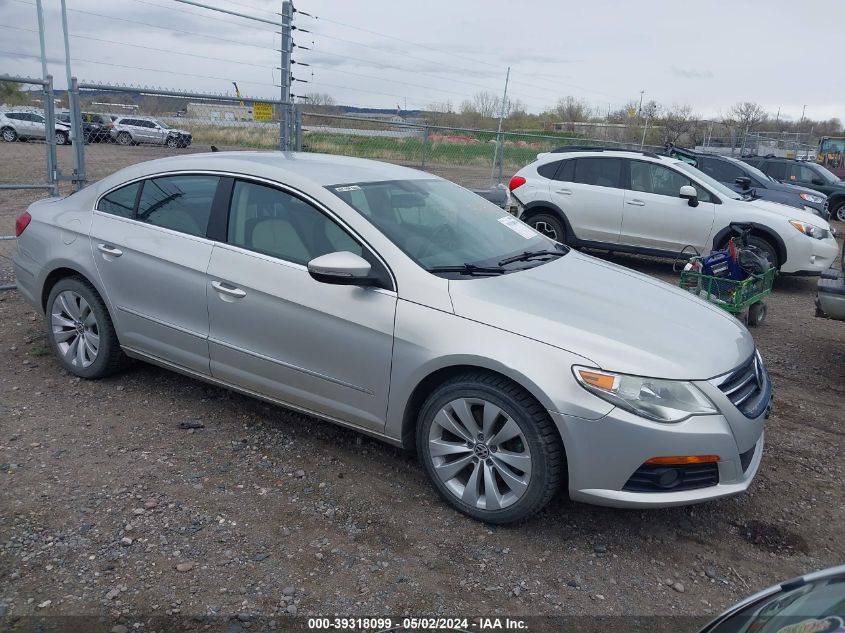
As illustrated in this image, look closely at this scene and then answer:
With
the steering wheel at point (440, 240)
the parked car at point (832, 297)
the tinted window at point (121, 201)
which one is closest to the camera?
the steering wheel at point (440, 240)

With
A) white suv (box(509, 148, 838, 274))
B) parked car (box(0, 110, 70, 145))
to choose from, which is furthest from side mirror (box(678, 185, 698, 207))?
parked car (box(0, 110, 70, 145))

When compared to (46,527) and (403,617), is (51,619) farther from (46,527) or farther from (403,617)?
(403,617)

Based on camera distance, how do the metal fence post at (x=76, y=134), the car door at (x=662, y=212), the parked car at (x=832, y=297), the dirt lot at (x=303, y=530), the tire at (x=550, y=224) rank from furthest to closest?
the tire at (x=550, y=224) → the car door at (x=662, y=212) → the metal fence post at (x=76, y=134) → the parked car at (x=832, y=297) → the dirt lot at (x=303, y=530)

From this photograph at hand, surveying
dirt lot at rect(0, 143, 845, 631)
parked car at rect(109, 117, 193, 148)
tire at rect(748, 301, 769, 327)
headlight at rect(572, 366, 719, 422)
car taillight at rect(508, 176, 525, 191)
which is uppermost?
parked car at rect(109, 117, 193, 148)

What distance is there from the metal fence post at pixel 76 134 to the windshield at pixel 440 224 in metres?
4.33

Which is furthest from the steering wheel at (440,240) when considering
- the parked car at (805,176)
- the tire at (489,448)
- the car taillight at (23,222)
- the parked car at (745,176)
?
the parked car at (805,176)

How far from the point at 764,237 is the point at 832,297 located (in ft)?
12.2

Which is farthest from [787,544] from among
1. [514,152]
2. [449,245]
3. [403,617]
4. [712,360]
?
[514,152]

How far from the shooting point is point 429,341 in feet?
11.3

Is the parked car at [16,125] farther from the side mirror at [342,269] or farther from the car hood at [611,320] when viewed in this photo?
the car hood at [611,320]

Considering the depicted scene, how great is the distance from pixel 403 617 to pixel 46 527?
1709mm

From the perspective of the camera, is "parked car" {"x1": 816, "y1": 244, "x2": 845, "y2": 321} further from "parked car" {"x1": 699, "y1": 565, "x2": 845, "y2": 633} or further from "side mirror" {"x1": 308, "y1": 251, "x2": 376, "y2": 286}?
"parked car" {"x1": 699, "y1": 565, "x2": 845, "y2": 633}

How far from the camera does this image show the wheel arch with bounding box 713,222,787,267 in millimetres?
9141

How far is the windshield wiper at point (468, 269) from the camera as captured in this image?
12.1ft
